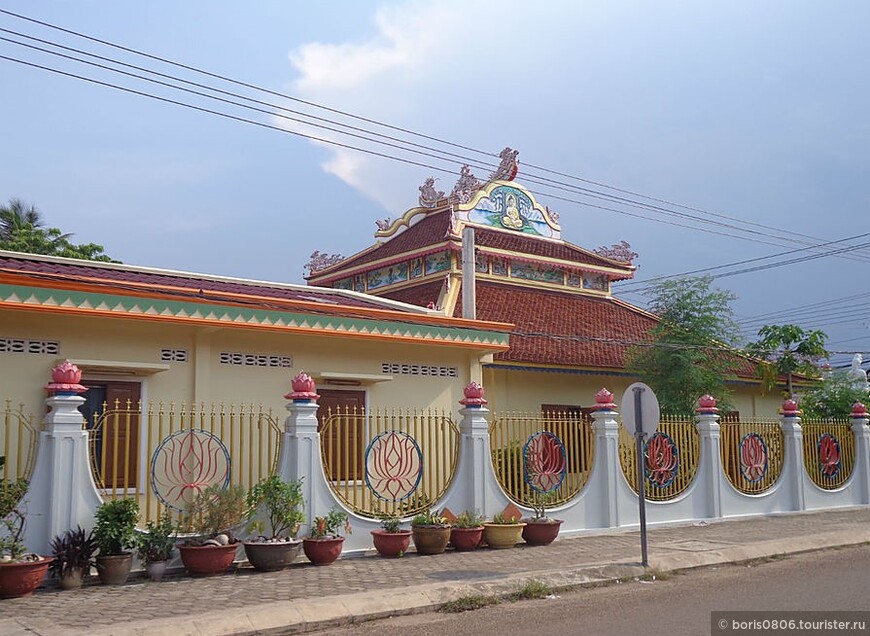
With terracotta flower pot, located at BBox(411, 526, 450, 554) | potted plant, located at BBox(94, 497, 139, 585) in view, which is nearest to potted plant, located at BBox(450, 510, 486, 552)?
terracotta flower pot, located at BBox(411, 526, 450, 554)

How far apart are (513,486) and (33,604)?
674 centimetres

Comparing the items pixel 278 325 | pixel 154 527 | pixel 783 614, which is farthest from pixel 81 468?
pixel 783 614

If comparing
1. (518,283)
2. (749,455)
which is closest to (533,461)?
(749,455)

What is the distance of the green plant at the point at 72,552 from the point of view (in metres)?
9.09

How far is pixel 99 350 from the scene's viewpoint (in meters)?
11.5

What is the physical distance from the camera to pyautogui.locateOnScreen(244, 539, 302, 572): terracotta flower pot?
33.2 ft

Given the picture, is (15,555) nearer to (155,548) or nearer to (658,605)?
(155,548)

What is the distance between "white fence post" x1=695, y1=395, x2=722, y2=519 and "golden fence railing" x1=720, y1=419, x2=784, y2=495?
479 mm

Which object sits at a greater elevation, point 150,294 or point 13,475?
point 150,294

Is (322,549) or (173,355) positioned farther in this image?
(173,355)

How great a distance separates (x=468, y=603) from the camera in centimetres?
872

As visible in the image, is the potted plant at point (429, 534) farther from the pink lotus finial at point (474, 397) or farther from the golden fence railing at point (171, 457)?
the golden fence railing at point (171, 457)

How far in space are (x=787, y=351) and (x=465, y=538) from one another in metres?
11.7

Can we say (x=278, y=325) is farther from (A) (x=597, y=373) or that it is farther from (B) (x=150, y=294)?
(A) (x=597, y=373)
